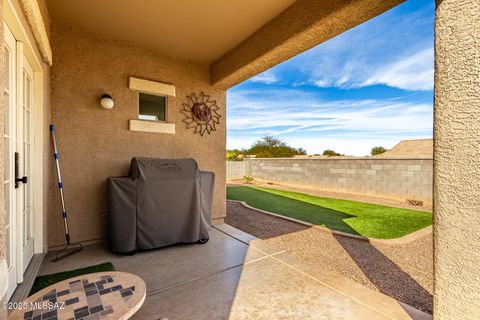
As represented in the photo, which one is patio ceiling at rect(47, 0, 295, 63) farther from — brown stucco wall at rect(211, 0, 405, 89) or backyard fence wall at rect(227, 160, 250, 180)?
backyard fence wall at rect(227, 160, 250, 180)

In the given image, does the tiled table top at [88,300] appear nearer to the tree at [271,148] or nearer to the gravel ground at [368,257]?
the gravel ground at [368,257]

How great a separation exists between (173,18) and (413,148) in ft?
70.8

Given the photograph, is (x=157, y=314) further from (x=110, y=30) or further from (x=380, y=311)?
(x=110, y=30)

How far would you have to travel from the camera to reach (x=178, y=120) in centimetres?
459

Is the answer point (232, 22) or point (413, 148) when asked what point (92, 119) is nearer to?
point (232, 22)

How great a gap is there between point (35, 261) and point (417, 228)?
23.4ft

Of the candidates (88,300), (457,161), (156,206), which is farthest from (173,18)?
(457,161)

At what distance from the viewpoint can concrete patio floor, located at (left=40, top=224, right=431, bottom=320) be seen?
209cm

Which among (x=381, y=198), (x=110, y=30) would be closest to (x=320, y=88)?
(x=381, y=198)

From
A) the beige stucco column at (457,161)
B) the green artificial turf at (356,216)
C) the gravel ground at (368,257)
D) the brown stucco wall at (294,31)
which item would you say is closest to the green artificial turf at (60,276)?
the gravel ground at (368,257)

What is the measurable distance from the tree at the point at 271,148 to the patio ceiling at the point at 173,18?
24.4m

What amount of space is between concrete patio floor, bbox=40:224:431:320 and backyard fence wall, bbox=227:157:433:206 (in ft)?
24.2

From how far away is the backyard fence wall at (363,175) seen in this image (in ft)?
26.2

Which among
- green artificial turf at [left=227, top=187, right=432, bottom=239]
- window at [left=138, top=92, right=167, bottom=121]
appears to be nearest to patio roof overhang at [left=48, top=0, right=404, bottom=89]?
window at [left=138, top=92, right=167, bottom=121]
